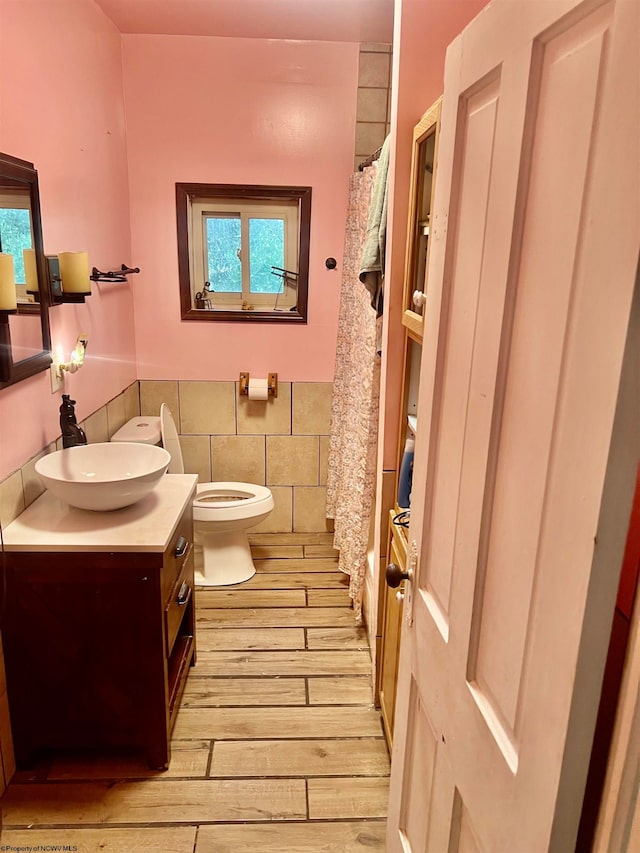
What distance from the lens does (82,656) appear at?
6.04 ft

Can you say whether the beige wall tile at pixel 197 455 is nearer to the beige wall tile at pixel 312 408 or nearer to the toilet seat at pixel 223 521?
the toilet seat at pixel 223 521

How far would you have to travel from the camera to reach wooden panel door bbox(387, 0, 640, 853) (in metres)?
0.60

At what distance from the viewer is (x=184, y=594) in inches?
85.7

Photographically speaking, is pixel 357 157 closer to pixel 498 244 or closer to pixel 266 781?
pixel 498 244

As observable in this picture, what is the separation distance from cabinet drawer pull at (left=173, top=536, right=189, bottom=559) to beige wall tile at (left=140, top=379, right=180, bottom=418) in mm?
1348

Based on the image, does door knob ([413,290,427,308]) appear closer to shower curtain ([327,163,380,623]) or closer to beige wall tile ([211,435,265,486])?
shower curtain ([327,163,380,623])

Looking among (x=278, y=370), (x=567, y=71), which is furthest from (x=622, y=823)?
(x=278, y=370)

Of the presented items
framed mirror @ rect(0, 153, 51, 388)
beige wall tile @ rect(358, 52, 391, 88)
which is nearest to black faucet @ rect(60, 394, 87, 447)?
framed mirror @ rect(0, 153, 51, 388)

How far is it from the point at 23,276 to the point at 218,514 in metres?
1.43

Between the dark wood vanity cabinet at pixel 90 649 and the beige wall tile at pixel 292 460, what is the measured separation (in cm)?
150

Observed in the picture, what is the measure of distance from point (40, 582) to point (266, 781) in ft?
3.16

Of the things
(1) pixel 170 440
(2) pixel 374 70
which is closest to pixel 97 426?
(1) pixel 170 440

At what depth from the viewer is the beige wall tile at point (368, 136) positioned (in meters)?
3.04

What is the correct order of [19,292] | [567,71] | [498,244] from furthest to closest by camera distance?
1. [19,292]
2. [498,244]
3. [567,71]
